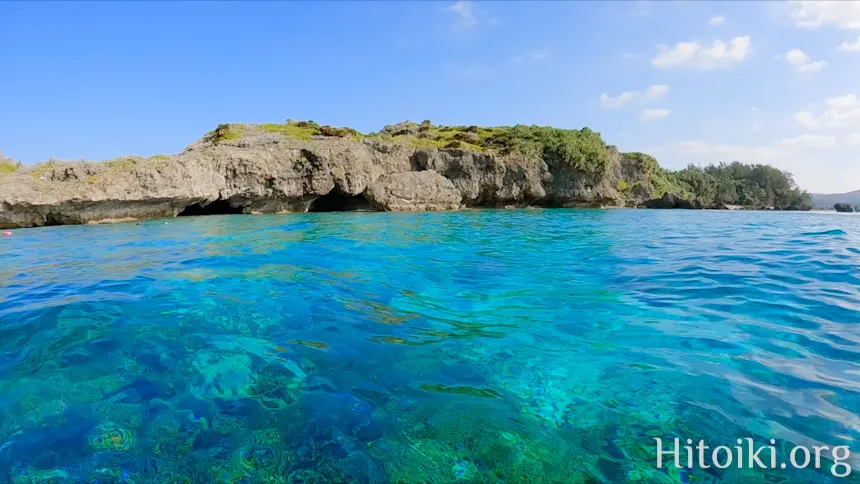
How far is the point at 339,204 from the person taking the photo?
1378 inches

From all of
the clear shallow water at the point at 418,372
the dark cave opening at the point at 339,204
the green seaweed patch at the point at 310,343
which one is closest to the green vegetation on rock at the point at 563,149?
the dark cave opening at the point at 339,204

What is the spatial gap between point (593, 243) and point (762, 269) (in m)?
4.87

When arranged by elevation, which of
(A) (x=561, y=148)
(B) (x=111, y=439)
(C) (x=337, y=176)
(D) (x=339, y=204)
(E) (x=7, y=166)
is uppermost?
(A) (x=561, y=148)

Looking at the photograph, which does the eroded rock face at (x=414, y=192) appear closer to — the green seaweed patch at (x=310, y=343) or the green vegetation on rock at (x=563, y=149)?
the green vegetation on rock at (x=563, y=149)

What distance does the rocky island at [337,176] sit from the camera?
69.9 ft

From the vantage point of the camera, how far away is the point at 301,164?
95.1 feet

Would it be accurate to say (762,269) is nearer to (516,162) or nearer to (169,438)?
(169,438)

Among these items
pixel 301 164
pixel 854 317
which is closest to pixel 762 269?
pixel 854 317

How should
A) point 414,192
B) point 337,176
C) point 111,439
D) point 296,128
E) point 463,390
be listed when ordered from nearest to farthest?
point 111,439
point 463,390
point 337,176
point 414,192
point 296,128

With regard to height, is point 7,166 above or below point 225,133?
below

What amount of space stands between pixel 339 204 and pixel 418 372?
32129mm

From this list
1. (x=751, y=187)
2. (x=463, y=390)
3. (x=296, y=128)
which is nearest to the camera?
(x=463, y=390)

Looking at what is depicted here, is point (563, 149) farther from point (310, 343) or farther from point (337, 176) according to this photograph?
point (310, 343)

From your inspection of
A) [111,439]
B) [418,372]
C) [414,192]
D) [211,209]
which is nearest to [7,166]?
[211,209]
